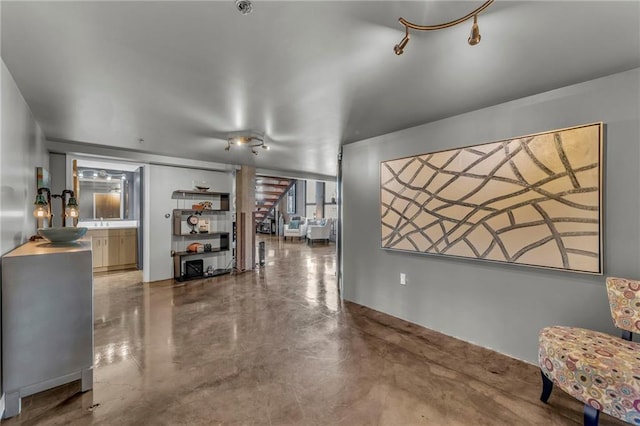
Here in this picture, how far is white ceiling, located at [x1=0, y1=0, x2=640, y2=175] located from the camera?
1366 mm

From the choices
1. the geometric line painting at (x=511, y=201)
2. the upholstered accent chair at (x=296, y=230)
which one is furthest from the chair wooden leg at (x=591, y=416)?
the upholstered accent chair at (x=296, y=230)

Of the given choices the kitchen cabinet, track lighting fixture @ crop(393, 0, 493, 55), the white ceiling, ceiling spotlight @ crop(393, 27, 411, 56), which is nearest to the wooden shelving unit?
the kitchen cabinet

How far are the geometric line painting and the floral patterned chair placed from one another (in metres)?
0.30

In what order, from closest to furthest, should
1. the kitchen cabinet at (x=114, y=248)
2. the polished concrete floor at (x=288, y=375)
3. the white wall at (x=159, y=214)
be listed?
the polished concrete floor at (x=288, y=375), the white wall at (x=159, y=214), the kitchen cabinet at (x=114, y=248)

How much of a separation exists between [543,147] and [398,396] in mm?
2315

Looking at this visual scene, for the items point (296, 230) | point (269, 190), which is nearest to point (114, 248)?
point (269, 190)

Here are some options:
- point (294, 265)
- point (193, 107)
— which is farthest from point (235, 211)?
point (193, 107)

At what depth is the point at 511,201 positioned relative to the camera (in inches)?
95.1

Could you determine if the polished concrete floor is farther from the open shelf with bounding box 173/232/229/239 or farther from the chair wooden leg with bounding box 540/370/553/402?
the open shelf with bounding box 173/232/229/239

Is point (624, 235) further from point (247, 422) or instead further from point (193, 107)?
point (193, 107)

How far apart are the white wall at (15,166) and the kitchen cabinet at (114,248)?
2.96 meters

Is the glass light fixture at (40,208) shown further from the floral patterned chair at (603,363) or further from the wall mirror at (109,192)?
the floral patterned chair at (603,363)

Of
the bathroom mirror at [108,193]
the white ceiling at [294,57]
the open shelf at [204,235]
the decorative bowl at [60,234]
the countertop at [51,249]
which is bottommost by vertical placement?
the open shelf at [204,235]

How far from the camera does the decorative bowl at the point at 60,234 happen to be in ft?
7.00
